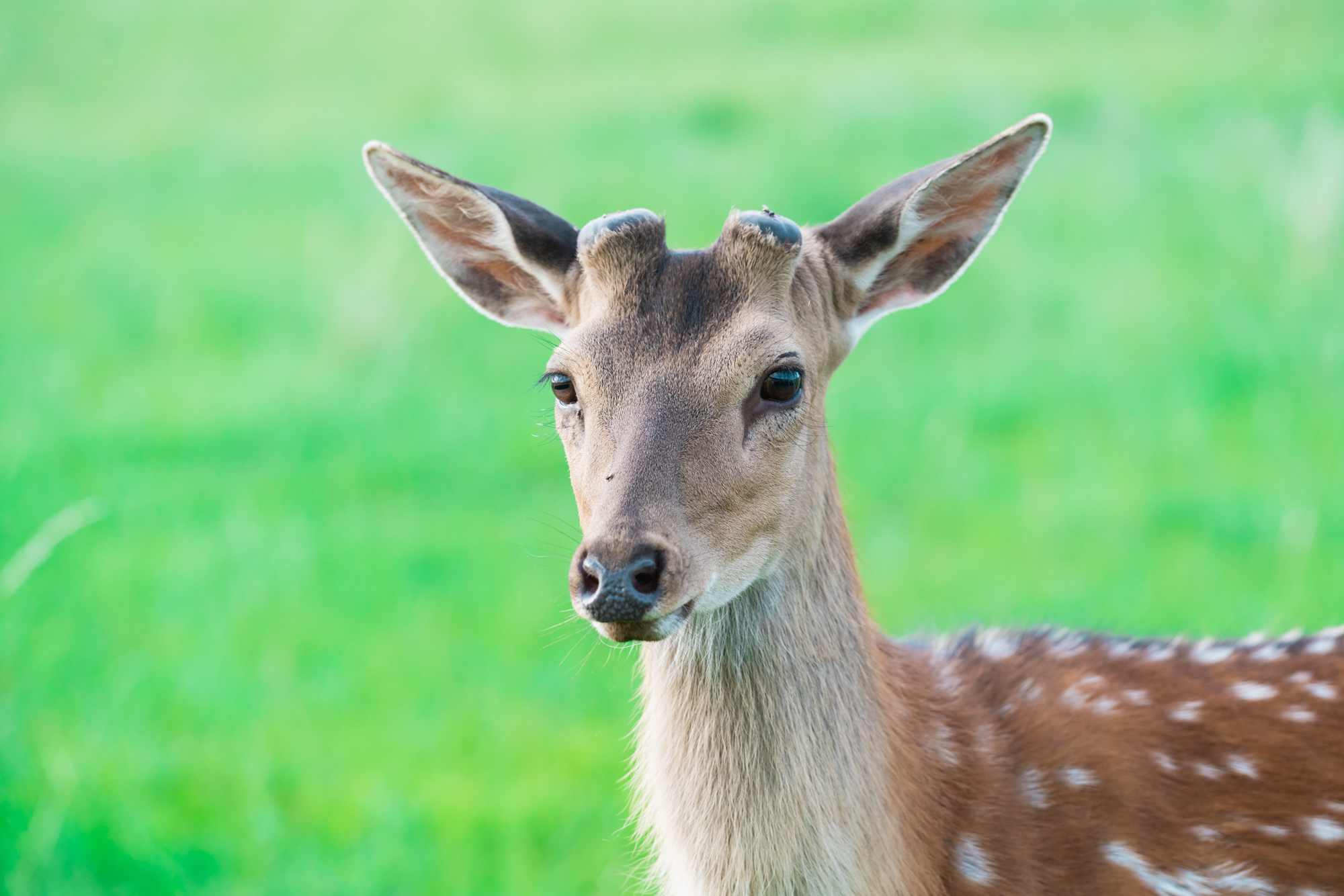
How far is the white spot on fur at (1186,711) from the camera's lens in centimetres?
391

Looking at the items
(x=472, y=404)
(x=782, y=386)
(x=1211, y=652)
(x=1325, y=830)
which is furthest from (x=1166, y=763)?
(x=472, y=404)

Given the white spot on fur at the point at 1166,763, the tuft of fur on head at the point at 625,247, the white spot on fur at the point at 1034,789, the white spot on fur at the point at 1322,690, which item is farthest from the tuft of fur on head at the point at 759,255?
the white spot on fur at the point at 1322,690

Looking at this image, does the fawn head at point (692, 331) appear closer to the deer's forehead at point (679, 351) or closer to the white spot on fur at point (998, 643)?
the deer's forehead at point (679, 351)

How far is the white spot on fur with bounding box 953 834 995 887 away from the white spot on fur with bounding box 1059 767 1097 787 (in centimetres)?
30

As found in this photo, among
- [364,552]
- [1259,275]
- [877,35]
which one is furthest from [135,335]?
[877,35]

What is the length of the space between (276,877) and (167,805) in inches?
29.0

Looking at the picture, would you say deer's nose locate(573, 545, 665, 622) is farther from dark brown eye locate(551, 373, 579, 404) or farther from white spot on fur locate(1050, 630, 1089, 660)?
white spot on fur locate(1050, 630, 1089, 660)

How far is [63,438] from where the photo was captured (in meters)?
8.47

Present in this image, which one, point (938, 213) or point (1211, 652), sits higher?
point (938, 213)

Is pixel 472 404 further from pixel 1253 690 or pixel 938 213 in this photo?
pixel 1253 690

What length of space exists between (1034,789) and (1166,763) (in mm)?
374

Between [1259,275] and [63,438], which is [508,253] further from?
[1259,275]

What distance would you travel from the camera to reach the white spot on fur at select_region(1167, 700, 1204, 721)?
3.91 m

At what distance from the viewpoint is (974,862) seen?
11.9 feet
